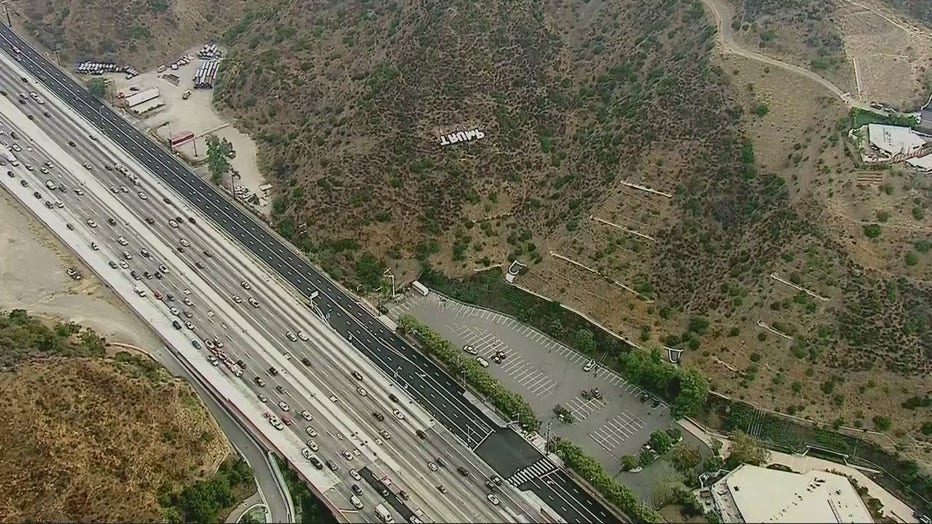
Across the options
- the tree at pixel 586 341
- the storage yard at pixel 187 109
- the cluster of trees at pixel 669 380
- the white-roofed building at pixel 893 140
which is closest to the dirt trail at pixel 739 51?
the white-roofed building at pixel 893 140

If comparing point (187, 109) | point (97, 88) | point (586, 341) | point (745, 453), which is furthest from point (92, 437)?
point (97, 88)

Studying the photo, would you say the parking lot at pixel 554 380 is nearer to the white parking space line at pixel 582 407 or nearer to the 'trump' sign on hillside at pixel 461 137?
the white parking space line at pixel 582 407

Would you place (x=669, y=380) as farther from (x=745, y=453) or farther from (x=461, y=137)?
(x=461, y=137)

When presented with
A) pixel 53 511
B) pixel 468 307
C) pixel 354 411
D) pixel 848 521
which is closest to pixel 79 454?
pixel 53 511

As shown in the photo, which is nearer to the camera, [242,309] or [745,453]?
[745,453]

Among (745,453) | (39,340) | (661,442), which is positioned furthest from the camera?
(39,340)

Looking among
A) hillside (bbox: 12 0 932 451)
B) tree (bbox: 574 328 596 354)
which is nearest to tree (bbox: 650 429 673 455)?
hillside (bbox: 12 0 932 451)
